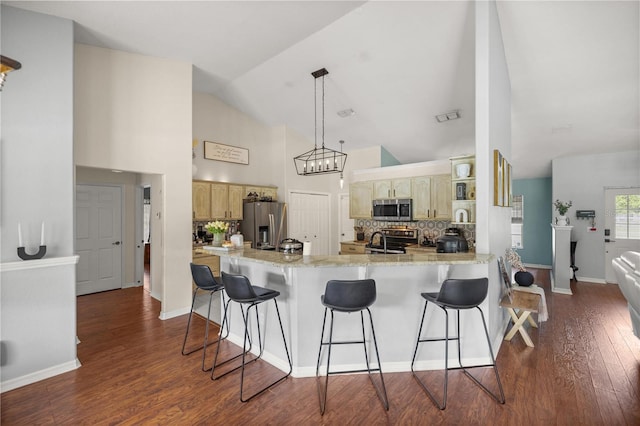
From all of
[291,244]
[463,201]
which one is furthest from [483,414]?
[463,201]

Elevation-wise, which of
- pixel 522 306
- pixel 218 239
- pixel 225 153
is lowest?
pixel 522 306

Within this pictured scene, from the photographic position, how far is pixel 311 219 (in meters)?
7.28

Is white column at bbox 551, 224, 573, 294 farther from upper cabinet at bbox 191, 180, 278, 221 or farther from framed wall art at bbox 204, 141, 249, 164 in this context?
framed wall art at bbox 204, 141, 249, 164

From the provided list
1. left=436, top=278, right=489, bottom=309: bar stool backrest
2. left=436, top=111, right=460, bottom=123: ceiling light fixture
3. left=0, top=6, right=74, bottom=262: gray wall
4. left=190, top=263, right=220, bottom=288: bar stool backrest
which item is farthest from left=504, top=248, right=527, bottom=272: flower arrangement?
left=0, top=6, right=74, bottom=262: gray wall

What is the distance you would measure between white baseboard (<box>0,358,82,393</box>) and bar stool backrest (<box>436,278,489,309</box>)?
3.38 m

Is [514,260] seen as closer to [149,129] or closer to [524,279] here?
[524,279]

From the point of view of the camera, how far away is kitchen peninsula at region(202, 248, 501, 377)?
108 inches

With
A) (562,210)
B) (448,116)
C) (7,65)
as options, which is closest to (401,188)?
(448,116)

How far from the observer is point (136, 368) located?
288 cm

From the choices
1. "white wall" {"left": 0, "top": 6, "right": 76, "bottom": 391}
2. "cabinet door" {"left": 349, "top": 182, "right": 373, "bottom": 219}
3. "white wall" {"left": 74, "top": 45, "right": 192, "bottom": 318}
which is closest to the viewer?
"white wall" {"left": 0, "top": 6, "right": 76, "bottom": 391}

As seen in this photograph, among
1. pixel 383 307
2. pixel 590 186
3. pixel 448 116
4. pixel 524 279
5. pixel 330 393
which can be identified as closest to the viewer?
pixel 330 393

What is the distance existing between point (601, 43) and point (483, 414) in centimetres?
408

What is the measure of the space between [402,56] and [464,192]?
2.08m

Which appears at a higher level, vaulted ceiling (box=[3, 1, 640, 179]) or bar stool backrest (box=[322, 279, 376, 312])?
vaulted ceiling (box=[3, 1, 640, 179])
